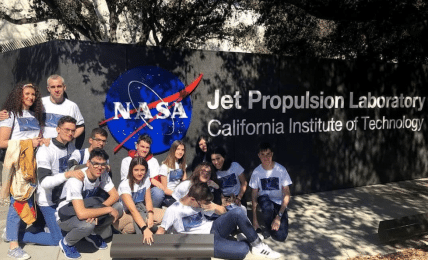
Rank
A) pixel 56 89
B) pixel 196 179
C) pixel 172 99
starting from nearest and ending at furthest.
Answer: pixel 196 179
pixel 56 89
pixel 172 99

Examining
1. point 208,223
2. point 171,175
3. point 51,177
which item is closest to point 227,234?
point 208,223

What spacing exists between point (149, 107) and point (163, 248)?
282 cm

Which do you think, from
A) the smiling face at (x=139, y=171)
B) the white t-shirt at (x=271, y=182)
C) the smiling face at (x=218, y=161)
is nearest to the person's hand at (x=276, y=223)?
the white t-shirt at (x=271, y=182)

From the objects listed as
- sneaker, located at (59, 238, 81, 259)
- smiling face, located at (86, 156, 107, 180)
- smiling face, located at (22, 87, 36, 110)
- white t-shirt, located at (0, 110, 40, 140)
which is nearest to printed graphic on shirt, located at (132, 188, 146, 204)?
smiling face, located at (86, 156, 107, 180)

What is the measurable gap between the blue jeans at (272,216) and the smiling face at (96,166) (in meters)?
2.13

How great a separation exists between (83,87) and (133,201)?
1986mm

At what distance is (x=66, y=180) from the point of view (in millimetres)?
5355

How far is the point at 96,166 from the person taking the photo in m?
5.17

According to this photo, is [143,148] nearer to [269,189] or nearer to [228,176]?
[228,176]

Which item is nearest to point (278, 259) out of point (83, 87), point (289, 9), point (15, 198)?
point (15, 198)

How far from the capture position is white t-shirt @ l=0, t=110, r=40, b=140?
591 centimetres

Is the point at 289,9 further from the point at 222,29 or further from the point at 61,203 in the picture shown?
the point at 61,203

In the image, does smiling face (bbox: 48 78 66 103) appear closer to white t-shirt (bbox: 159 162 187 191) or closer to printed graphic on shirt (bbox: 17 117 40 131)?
printed graphic on shirt (bbox: 17 117 40 131)

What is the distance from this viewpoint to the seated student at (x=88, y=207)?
508 cm
